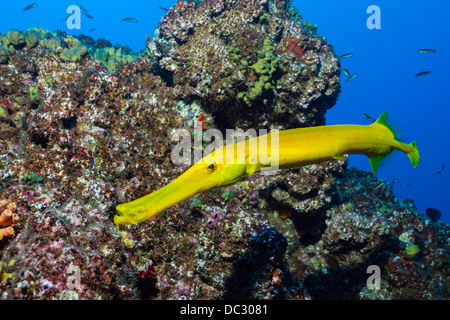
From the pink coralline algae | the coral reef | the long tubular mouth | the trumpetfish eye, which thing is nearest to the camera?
the long tubular mouth

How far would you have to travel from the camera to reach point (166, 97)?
22.2 feet

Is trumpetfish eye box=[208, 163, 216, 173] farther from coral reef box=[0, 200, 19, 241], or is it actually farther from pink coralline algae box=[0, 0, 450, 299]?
coral reef box=[0, 200, 19, 241]

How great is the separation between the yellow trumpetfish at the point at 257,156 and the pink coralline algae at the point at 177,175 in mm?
1651

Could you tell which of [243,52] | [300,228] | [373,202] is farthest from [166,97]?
[373,202]

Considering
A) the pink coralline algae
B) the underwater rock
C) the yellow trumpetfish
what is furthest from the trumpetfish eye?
the underwater rock

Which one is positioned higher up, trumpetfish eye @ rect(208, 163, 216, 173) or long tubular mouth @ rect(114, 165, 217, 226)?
trumpetfish eye @ rect(208, 163, 216, 173)

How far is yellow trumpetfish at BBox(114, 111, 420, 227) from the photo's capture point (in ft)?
7.02

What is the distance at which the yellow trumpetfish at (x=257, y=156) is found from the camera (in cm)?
214

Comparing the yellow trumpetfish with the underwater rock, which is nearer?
the yellow trumpetfish

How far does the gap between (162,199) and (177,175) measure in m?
3.28

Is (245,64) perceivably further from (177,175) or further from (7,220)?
(7,220)

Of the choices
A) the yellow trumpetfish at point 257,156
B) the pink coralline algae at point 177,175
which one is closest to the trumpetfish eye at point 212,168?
the yellow trumpetfish at point 257,156

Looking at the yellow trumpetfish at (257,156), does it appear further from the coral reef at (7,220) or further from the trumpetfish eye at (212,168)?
the coral reef at (7,220)
